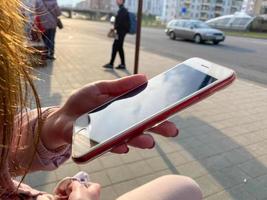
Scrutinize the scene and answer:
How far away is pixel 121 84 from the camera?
136cm

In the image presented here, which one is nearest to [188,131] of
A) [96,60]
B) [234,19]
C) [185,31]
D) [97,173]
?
[97,173]

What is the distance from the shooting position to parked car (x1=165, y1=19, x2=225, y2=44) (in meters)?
18.1

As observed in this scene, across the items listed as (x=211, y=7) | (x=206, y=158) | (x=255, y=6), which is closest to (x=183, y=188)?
(x=206, y=158)

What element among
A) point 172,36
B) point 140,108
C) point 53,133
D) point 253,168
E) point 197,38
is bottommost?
point 172,36

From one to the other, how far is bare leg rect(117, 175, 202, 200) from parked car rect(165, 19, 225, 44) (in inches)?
682

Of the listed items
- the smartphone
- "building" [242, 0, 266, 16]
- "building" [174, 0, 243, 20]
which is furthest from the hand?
"building" [174, 0, 243, 20]

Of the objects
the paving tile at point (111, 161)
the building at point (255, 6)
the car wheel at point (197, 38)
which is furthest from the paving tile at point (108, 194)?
the building at point (255, 6)

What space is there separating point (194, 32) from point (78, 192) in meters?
18.4

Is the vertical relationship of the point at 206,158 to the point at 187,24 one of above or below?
below

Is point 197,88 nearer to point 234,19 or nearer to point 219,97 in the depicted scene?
point 219,97

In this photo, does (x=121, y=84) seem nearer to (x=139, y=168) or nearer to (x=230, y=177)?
(x=139, y=168)

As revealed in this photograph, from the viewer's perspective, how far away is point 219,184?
9.37ft

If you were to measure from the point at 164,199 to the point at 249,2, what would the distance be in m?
92.3

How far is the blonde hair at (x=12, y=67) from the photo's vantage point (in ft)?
1.99
